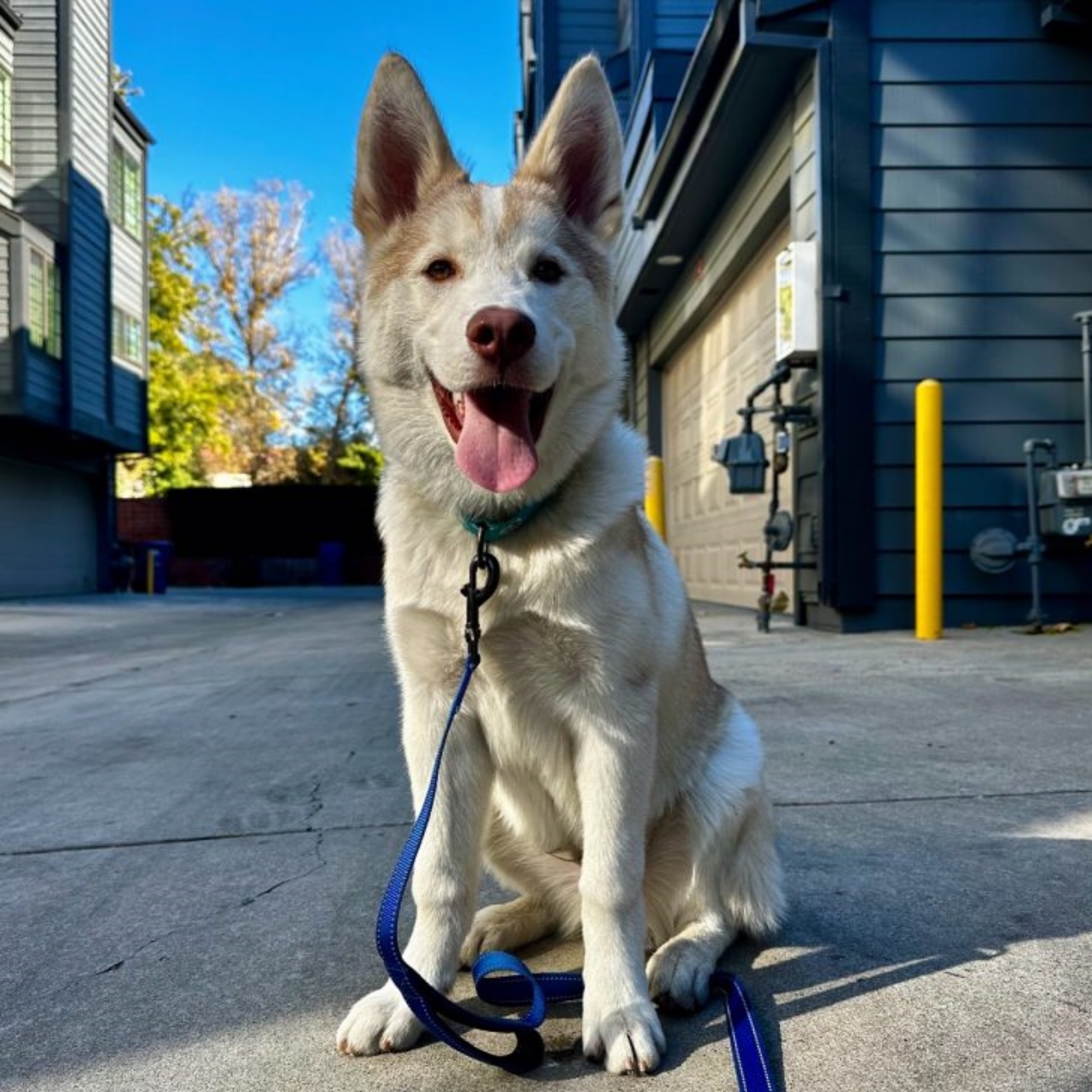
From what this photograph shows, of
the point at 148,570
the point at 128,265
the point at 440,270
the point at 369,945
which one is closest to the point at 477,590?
the point at 440,270

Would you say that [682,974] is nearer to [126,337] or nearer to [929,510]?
[929,510]

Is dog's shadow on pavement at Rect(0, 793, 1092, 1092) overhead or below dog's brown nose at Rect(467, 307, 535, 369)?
below

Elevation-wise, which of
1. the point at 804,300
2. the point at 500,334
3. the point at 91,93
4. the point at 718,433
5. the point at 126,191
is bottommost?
the point at 500,334

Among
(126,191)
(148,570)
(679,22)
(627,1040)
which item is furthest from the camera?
(148,570)

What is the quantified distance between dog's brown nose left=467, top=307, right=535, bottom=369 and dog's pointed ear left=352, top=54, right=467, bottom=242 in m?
0.50

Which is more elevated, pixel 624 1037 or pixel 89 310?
pixel 89 310

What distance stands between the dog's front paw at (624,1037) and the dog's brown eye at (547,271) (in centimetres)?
127

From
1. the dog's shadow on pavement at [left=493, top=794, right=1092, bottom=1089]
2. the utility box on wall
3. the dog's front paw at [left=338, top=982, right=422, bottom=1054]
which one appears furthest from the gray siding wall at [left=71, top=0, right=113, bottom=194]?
the dog's front paw at [left=338, top=982, right=422, bottom=1054]

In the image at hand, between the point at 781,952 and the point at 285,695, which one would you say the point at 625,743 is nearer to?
the point at 781,952

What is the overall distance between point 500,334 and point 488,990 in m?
1.10

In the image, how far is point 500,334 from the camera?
155cm

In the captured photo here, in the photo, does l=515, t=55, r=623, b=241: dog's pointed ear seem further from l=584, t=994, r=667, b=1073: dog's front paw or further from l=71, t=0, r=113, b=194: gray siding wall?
l=71, t=0, r=113, b=194: gray siding wall

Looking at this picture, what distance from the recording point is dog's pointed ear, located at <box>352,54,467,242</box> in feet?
6.08

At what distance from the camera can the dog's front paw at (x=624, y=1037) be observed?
1344 millimetres
